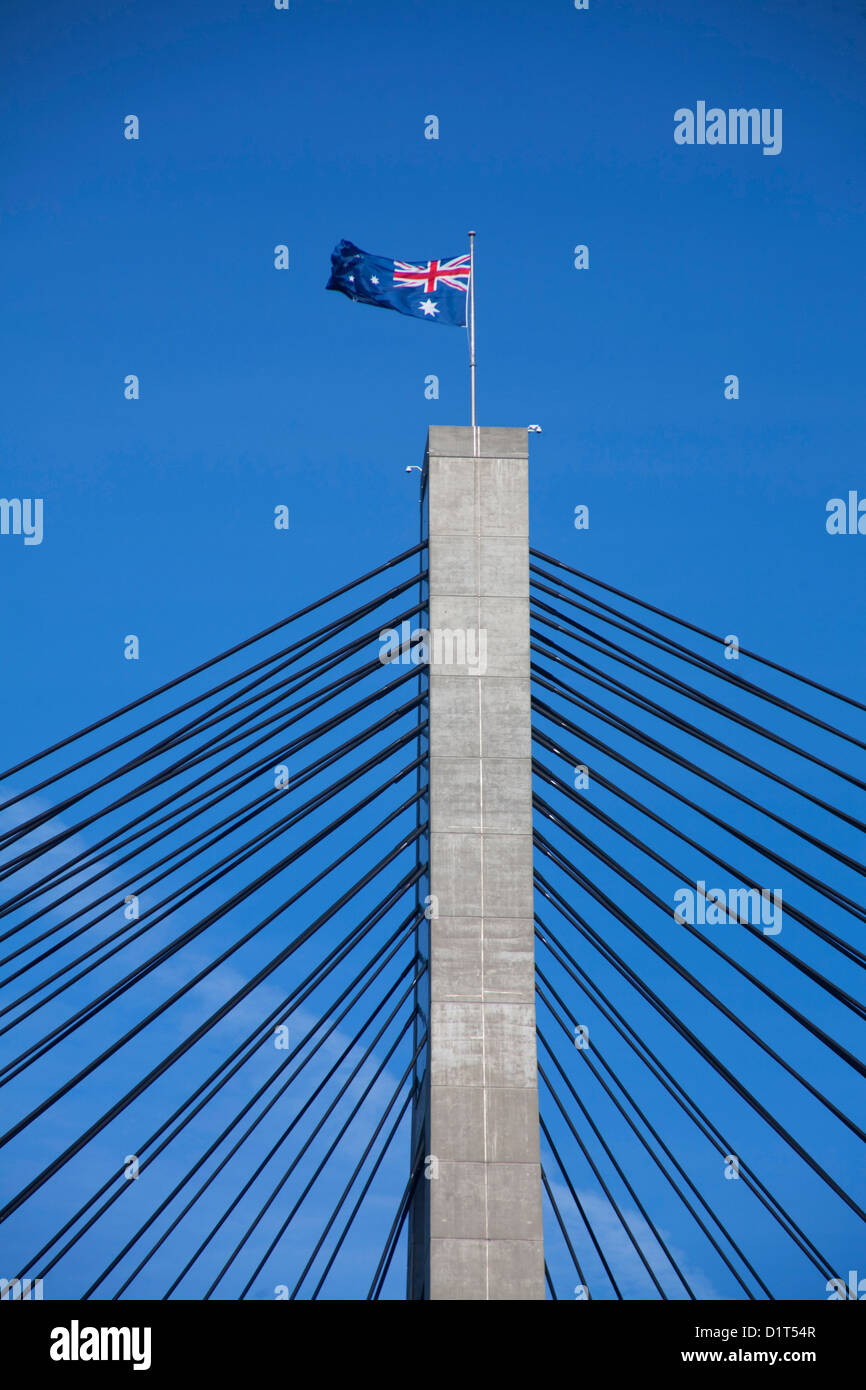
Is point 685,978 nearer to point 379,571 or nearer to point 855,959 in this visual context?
point 855,959

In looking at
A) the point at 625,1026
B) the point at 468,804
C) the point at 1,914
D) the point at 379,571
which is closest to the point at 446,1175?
the point at 625,1026

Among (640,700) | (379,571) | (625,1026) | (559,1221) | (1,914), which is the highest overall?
(379,571)

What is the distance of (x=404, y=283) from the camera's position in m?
27.6

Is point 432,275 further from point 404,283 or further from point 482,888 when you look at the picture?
point 482,888

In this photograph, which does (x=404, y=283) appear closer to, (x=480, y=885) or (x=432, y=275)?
(x=432, y=275)

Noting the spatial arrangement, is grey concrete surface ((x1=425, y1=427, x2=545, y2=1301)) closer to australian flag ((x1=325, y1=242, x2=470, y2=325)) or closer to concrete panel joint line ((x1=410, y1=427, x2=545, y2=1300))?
concrete panel joint line ((x1=410, y1=427, x2=545, y2=1300))

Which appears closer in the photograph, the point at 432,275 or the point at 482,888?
the point at 482,888

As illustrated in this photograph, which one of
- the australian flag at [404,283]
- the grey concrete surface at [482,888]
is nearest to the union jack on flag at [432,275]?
the australian flag at [404,283]

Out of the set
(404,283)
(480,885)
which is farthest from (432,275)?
(480,885)

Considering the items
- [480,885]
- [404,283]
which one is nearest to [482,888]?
[480,885]

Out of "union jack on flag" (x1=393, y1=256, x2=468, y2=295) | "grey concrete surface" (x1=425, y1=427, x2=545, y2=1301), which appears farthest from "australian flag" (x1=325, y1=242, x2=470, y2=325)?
"grey concrete surface" (x1=425, y1=427, x2=545, y2=1301)

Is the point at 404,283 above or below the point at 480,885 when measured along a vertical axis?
above

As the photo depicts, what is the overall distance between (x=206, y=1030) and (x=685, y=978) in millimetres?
5665
